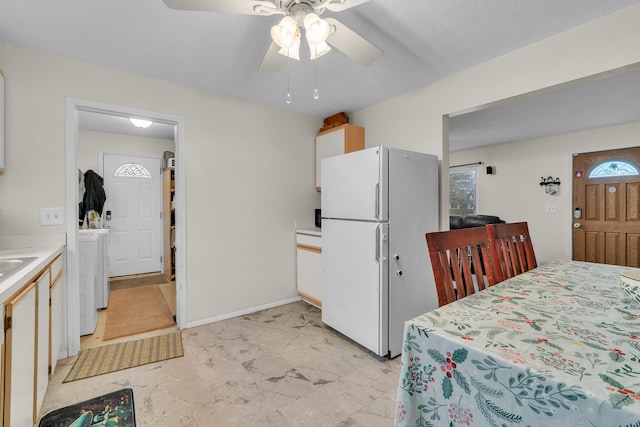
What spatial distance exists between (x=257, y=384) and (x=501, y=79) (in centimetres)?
279

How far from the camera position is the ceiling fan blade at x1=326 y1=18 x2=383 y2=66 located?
144 centimetres

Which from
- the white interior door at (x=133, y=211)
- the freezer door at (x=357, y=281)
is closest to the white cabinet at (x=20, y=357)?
the freezer door at (x=357, y=281)

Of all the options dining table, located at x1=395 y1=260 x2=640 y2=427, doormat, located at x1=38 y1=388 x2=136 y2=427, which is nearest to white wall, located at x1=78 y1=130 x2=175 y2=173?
doormat, located at x1=38 y1=388 x2=136 y2=427

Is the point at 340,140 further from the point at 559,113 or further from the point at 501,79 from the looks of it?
the point at 559,113

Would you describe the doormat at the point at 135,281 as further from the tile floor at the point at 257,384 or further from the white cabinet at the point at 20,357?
the white cabinet at the point at 20,357

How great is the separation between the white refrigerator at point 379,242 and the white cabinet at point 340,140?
683 mm

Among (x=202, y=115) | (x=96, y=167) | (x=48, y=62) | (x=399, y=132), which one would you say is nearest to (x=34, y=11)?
(x=48, y=62)

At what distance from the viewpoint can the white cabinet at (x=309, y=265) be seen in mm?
3055

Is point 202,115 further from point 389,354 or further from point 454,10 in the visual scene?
point 389,354

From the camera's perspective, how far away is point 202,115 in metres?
2.77

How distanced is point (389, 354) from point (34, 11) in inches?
126

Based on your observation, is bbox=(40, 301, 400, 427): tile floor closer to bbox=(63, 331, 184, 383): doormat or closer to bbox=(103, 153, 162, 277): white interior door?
bbox=(63, 331, 184, 383): doormat

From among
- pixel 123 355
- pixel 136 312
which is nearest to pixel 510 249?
pixel 123 355

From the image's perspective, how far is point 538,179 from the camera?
460cm
